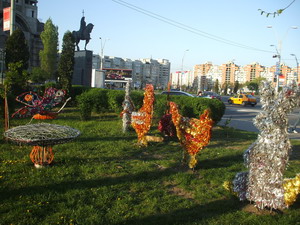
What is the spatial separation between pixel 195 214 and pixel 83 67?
674 inches

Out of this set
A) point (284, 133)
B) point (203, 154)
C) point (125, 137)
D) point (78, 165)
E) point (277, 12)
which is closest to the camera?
point (284, 133)

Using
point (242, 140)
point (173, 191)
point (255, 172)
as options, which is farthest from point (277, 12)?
point (242, 140)

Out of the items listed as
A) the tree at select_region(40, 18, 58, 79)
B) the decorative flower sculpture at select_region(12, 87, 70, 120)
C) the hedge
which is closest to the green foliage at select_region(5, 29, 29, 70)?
the decorative flower sculpture at select_region(12, 87, 70, 120)

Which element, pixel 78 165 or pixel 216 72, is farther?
pixel 216 72

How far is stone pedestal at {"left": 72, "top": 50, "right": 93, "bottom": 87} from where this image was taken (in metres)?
19.3

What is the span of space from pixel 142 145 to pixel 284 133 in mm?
4378

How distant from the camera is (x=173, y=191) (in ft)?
15.6

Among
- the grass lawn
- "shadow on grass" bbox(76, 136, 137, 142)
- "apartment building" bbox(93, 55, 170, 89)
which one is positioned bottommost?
the grass lawn

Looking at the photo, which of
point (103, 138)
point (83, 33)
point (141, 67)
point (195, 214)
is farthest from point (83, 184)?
point (141, 67)

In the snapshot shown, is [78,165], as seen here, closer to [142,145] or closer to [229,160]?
[142,145]

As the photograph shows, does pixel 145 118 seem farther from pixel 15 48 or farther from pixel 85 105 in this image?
pixel 15 48

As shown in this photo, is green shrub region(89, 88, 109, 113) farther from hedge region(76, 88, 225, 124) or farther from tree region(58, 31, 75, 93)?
tree region(58, 31, 75, 93)

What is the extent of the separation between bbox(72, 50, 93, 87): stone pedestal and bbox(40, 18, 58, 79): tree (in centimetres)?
2631

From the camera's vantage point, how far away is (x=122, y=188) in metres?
4.71
